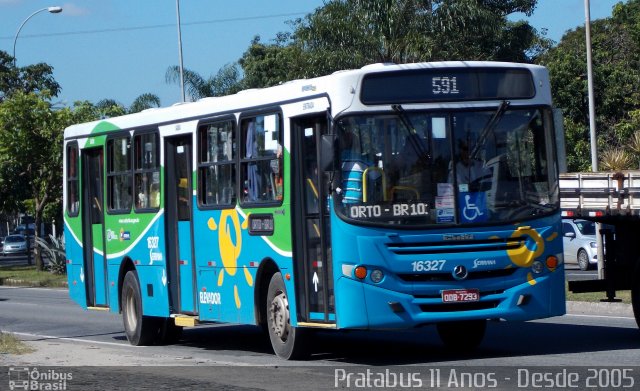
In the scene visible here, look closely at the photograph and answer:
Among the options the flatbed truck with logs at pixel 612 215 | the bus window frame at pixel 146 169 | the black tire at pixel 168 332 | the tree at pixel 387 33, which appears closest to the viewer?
the flatbed truck with logs at pixel 612 215

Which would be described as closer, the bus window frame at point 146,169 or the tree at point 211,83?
the bus window frame at point 146,169

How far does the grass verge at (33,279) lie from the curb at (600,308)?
74.9 feet

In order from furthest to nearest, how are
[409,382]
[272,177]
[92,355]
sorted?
[92,355], [272,177], [409,382]

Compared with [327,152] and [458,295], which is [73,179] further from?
[458,295]

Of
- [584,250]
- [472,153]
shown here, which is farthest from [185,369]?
[584,250]

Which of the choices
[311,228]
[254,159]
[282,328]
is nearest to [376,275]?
[311,228]

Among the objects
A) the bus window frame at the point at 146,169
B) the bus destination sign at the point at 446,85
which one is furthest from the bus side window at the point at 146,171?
the bus destination sign at the point at 446,85

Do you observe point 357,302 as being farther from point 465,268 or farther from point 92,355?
point 92,355

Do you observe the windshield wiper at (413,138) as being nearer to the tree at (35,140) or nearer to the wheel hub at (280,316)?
the wheel hub at (280,316)

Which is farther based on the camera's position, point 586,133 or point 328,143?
point 586,133

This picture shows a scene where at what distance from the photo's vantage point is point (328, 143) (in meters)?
12.0

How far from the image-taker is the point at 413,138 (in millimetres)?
12234

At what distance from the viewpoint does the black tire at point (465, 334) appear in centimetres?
1380

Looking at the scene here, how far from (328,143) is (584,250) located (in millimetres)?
21648
